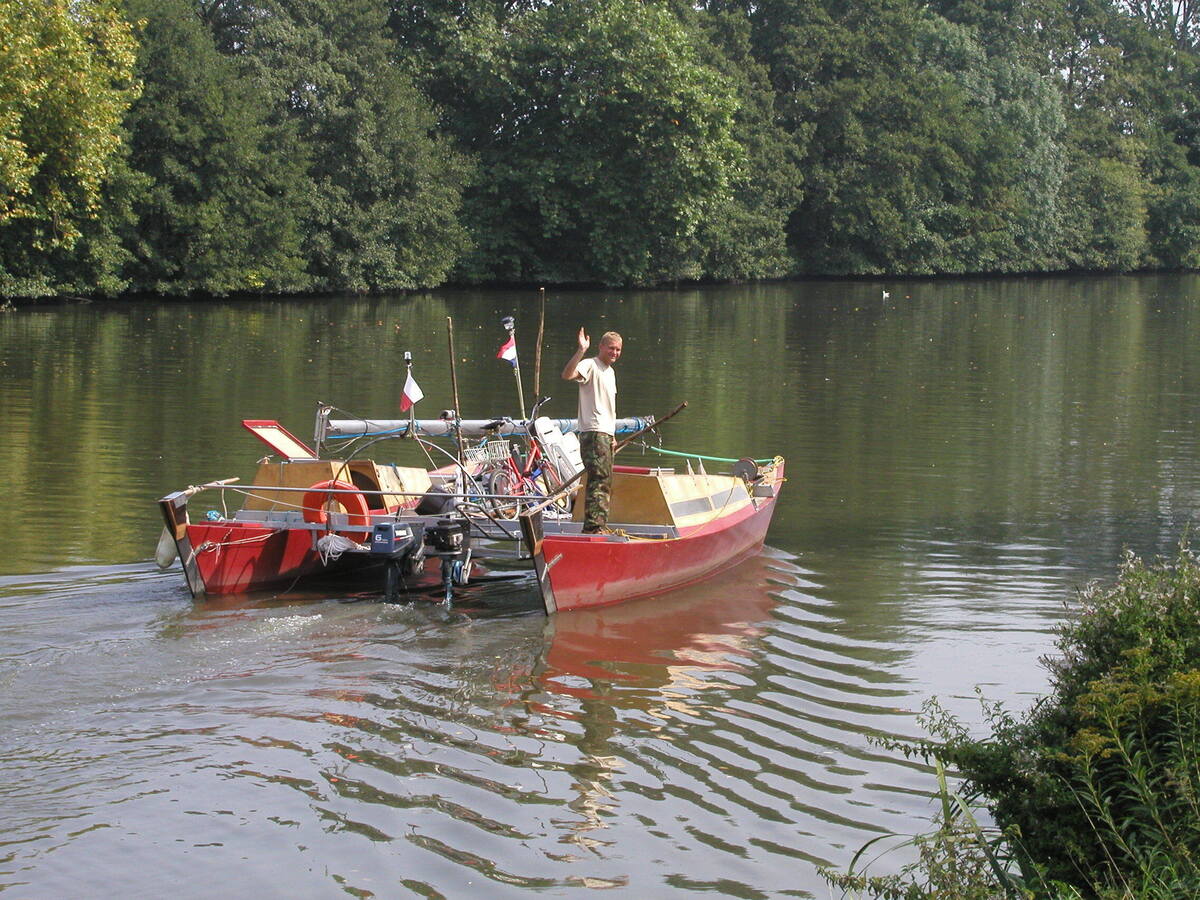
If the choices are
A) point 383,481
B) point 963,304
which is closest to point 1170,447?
point 383,481

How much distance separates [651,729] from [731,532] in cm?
462

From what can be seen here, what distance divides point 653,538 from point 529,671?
2.66 meters

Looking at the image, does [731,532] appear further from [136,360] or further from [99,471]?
[136,360]

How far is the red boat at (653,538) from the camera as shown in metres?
11.5

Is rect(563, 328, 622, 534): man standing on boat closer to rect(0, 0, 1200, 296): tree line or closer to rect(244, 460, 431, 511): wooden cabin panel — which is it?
rect(244, 460, 431, 511): wooden cabin panel

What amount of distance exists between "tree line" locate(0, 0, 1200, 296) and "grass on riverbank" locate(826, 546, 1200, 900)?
100.0 ft

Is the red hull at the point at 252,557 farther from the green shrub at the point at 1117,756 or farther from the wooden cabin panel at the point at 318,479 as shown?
the green shrub at the point at 1117,756

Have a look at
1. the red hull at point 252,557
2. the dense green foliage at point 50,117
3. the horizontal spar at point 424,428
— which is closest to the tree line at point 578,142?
the dense green foliage at point 50,117

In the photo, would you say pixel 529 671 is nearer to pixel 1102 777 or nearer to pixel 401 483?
pixel 401 483

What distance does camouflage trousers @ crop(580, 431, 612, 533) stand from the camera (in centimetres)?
1223

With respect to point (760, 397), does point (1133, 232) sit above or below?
above

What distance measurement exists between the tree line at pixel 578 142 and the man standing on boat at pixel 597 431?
78.1 ft

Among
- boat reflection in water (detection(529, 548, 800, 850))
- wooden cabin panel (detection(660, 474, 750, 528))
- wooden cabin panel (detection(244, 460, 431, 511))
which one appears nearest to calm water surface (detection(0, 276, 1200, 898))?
boat reflection in water (detection(529, 548, 800, 850))

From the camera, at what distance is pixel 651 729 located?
892 centimetres
